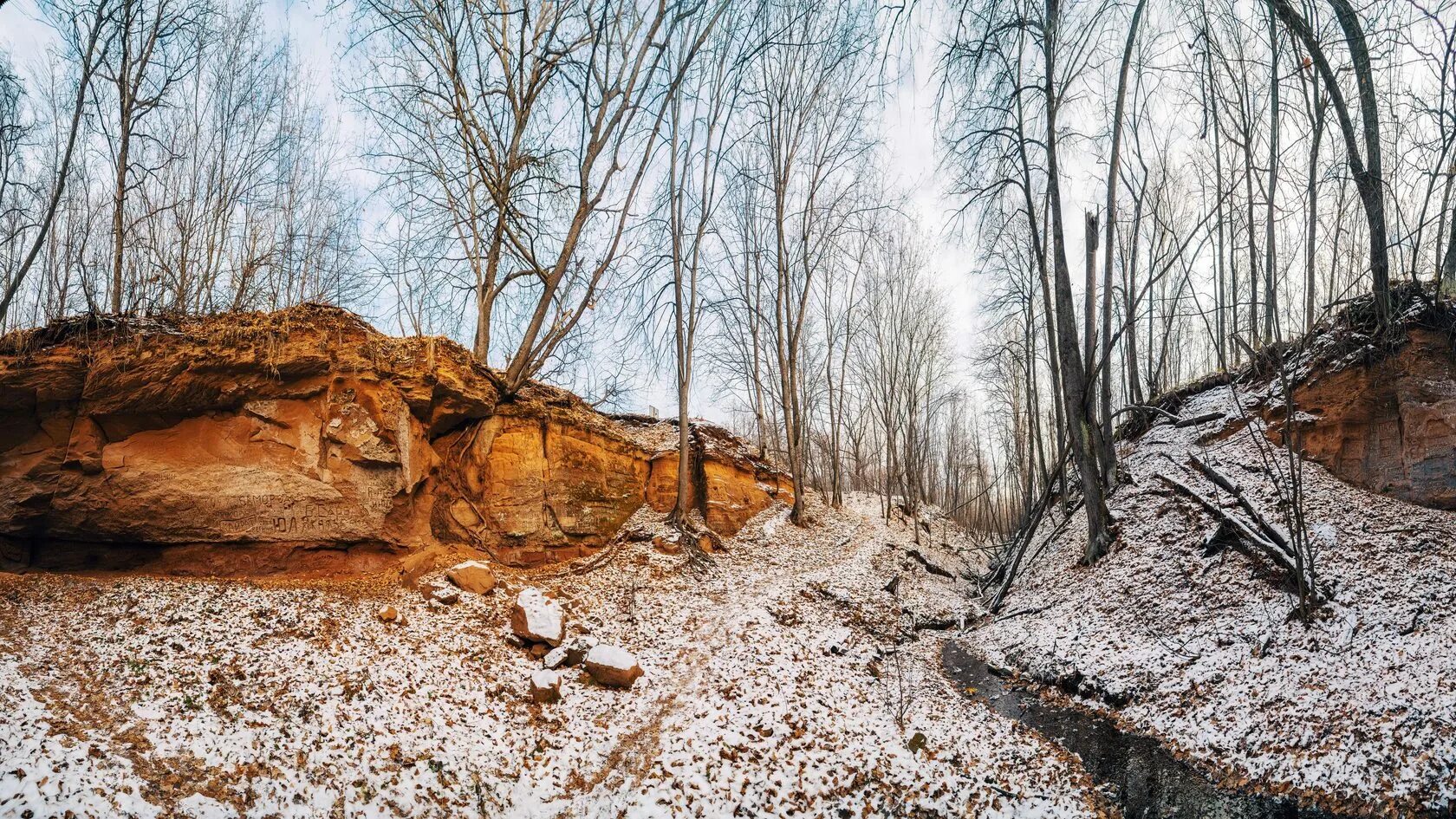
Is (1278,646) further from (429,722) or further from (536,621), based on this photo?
(429,722)

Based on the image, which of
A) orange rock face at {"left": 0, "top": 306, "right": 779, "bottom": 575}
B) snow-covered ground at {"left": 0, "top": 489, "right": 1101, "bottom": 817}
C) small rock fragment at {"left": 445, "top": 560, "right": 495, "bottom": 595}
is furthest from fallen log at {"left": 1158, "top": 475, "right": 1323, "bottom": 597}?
orange rock face at {"left": 0, "top": 306, "right": 779, "bottom": 575}

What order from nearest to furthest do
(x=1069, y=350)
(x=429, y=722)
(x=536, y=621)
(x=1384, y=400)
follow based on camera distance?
(x=429, y=722) < (x=536, y=621) < (x=1384, y=400) < (x=1069, y=350)

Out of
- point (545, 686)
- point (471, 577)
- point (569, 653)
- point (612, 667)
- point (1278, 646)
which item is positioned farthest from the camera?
point (471, 577)

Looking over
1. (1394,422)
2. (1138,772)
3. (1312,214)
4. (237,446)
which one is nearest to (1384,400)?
(1394,422)

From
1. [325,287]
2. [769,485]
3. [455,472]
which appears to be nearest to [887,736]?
[455,472]

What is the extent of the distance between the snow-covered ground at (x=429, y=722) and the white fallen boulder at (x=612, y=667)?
0.12 m

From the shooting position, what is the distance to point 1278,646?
6.19 m

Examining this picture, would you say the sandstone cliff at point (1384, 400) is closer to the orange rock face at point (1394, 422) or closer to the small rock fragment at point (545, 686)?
the orange rock face at point (1394, 422)

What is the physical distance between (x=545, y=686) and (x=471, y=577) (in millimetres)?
2661

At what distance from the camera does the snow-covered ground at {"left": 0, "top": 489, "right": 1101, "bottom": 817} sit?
4098mm

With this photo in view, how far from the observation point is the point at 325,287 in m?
14.4

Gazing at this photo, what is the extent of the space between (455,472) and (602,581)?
10.2 feet

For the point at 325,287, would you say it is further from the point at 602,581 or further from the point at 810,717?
the point at 810,717

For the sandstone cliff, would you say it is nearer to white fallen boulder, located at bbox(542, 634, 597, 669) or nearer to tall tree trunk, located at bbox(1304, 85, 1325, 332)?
tall tree trunk, located at bbox(1304, 85, 1325, 332)
